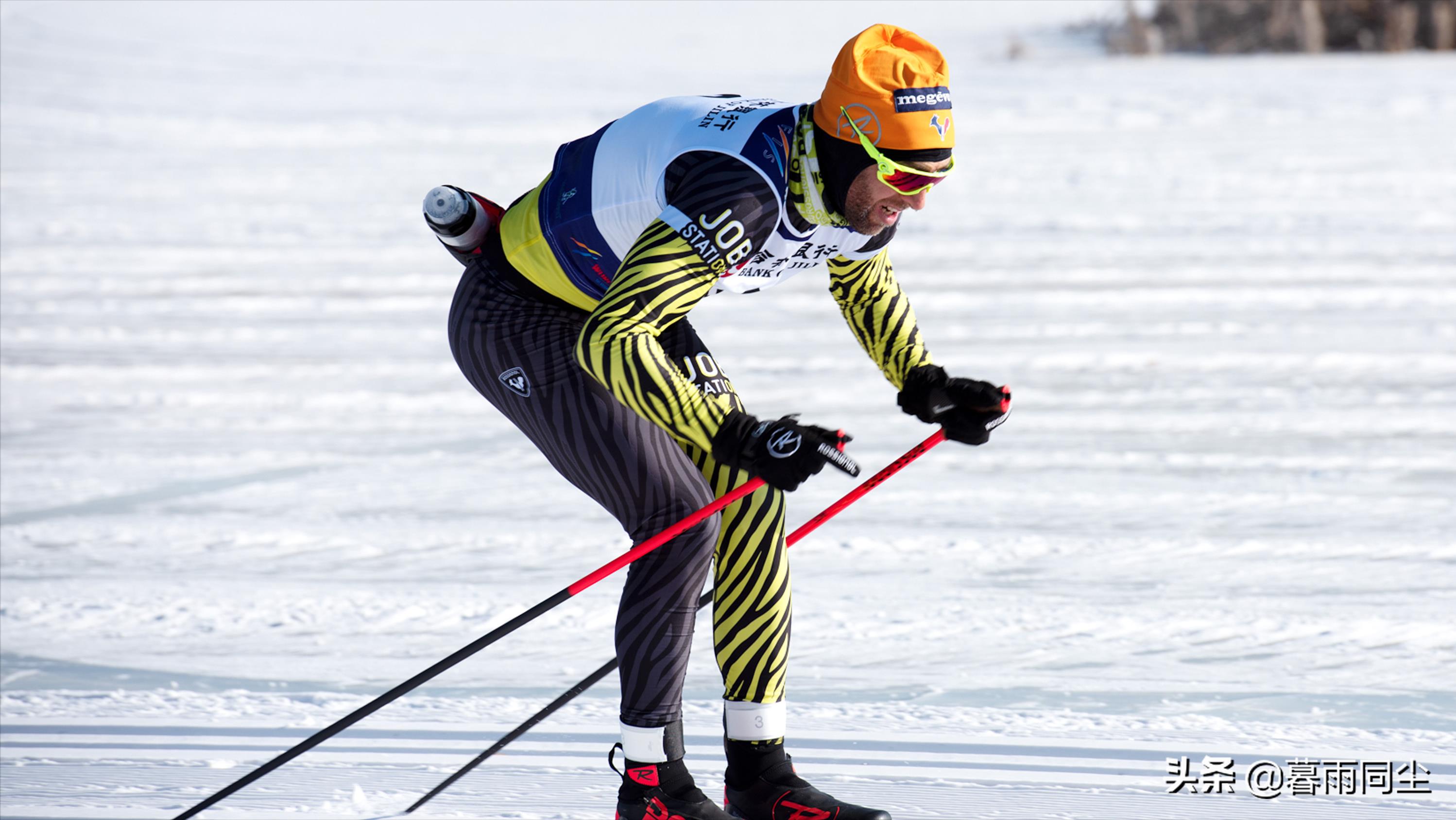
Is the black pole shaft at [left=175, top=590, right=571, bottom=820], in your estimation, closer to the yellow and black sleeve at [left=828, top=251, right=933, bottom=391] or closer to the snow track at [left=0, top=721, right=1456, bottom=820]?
the snow track at [left=0, top=721, right=1456, bottom=820]

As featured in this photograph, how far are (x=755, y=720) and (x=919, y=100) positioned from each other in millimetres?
1112

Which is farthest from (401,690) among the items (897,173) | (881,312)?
(897,173)

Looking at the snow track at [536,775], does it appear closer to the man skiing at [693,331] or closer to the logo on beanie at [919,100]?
the man skiing at [693,331]

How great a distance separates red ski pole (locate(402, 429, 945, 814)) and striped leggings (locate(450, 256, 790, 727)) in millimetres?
122

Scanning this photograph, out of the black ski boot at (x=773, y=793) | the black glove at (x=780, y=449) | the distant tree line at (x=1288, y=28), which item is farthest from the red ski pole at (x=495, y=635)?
the distant tree line at (x=1288, y=28)

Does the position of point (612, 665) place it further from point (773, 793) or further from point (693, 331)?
point (693, 331)

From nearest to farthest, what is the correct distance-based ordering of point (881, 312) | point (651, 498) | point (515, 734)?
1. point (651, 498)
2. point (881, 312)
3. point (515, 734)

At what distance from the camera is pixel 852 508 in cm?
471

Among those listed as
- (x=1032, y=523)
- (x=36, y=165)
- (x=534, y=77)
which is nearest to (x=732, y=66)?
(x=534, y=77)

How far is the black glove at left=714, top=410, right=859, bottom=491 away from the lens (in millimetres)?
2115

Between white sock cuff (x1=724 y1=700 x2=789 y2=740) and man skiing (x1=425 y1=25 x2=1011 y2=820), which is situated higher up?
man skiing (x1=425 y1=25 x2=1011 y2=820)

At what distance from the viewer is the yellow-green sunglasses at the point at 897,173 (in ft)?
7.04

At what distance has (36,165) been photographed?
41.5 ft

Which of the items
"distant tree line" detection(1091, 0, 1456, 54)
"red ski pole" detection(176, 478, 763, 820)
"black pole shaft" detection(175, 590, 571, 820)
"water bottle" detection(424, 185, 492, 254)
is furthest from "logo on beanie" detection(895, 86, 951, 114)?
"distant tree line" detection(1091, 0, 1456, 54)
